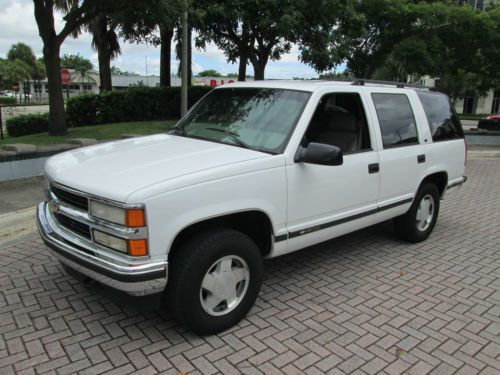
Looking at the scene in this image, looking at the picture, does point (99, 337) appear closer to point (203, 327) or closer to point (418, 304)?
point (203, 327)

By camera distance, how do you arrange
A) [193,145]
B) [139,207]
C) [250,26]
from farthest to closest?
[250,26] → [193,145] → [139,207]

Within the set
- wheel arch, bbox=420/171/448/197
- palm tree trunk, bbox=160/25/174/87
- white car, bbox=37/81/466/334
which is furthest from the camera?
palm tree trunk, bbox=160/25/174/87

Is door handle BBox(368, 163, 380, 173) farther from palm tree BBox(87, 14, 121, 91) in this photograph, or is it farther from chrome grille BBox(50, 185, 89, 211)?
palm tree BBox(87, 14, 121, 91)

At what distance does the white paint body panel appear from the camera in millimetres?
3018

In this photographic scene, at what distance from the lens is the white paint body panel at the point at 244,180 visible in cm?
302

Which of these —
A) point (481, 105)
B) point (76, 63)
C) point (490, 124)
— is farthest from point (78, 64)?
point (490, 124)

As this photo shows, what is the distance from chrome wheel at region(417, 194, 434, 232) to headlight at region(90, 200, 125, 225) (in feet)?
12.6

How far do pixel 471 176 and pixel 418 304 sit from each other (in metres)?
7.98

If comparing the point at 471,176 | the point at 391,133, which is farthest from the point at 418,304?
the point at 471,176

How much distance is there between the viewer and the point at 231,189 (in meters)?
3.30

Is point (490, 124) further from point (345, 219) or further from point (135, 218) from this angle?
point (135, 218)

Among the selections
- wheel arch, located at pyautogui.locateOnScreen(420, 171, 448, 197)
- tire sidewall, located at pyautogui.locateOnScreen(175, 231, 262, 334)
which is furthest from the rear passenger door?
tire sidewall, located at pyautogui.locateOnScreen(175, 231, 262, 334)

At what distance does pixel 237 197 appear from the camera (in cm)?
335

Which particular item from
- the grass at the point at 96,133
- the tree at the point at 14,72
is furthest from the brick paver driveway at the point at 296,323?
the tree at the point at 14,72
